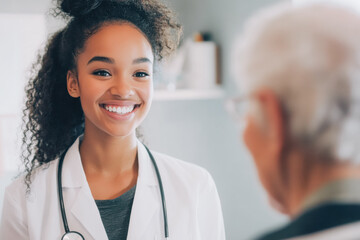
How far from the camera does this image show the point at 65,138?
1.29 meters

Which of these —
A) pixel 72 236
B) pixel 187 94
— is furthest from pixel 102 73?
pixel 187 94

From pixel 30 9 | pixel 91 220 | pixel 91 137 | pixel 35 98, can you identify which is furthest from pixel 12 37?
pixel 91 220

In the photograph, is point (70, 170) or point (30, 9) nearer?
point (70, 170)

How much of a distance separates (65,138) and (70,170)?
0.53 feet

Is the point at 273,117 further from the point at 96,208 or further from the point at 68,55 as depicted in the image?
the point at 68,55

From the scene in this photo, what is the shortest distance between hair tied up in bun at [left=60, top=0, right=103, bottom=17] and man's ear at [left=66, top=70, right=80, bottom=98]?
0.16 meters

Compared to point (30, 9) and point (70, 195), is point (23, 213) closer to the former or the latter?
point (70, 195)

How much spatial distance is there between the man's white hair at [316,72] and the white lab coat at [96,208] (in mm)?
644

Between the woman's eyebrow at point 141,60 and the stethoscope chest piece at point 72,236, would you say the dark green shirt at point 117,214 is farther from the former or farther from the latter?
the woman's eyebrow at point 141,60

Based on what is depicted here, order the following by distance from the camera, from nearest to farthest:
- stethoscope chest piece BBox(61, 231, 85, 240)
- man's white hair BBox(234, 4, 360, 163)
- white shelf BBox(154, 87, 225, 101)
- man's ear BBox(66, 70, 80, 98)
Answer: man's white hair BBox(234, 4, 360, 163) → stethoscope chest piece BBox(61, 231, 85, 240) → man's ear BBox(66, 70, 80, 98) → white shelf BBox(154, 87, 225, 101)

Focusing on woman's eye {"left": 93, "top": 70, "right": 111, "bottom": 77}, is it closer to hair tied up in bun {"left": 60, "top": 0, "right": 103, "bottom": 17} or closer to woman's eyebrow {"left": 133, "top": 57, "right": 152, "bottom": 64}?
woman's eyebrow {"left": 133, "top": 57, "right": 152, "bottom": 64}

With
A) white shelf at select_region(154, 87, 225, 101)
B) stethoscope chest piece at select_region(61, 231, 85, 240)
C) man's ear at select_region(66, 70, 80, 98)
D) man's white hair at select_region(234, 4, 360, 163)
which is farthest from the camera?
white shelf at select_region(154, 87, 225, 101)

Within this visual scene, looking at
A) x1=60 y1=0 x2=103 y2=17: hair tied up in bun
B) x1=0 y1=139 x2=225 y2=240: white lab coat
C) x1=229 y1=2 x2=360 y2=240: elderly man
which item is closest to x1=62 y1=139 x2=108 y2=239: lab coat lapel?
x1=0 y1=139 x2=225 y2=240: white lab coat

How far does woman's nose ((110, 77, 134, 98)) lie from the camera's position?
41.7 inches
